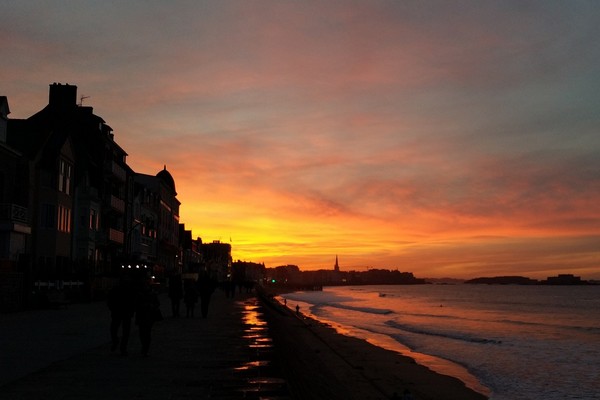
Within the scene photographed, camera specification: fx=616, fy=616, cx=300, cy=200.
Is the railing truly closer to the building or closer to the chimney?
the building

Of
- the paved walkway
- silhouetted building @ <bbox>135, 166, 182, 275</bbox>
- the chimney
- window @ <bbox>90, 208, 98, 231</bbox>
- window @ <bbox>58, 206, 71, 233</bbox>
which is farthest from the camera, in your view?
silhouetted building @ <bbox>135, 166, 182, 275</bbox>

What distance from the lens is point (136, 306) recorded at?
15.3 meters

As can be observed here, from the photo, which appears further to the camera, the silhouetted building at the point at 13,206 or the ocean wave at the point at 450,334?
the ocean wave at the point at 450,334

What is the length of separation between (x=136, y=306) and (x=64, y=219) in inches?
1375

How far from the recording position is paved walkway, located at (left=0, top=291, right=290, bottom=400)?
1070 cm

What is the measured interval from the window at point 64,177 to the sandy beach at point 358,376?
84.4 feet

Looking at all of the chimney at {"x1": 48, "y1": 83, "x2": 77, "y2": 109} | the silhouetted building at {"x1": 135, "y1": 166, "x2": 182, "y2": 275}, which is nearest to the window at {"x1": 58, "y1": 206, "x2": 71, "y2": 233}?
the chimney at {"x1": 48, "y1": 83, "x2": 77, "y2": 109}

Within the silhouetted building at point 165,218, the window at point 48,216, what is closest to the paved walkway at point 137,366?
the window at point 48,216

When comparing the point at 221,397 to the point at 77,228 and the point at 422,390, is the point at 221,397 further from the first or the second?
the point at 77,228

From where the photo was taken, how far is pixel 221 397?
1027cm

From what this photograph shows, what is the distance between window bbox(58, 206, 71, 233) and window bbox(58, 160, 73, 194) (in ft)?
4.63

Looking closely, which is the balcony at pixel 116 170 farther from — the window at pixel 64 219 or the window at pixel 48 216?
the window at pixel 48 216

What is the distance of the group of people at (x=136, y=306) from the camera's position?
15.1 metres

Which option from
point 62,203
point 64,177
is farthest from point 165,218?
point 62,203
